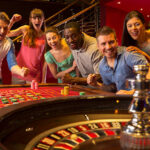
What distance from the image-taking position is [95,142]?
1.88 feet

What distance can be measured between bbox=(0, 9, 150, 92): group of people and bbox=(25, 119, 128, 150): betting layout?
126cm

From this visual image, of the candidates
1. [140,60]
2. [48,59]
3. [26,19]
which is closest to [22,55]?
[48,59]

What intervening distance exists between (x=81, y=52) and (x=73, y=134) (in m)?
2.27

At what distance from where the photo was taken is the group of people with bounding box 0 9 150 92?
7.03 ft

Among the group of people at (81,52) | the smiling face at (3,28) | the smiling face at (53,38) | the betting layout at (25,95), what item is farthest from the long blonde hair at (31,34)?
the betting layout at (25,95)

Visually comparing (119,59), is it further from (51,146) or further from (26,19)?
(26,19)

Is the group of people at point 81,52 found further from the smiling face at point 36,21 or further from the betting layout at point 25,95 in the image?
the betting layout at point 25,95

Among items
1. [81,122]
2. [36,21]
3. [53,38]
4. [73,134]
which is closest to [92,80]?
[53,38]

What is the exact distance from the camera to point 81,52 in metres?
2.88

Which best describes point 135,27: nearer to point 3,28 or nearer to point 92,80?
point 92,80

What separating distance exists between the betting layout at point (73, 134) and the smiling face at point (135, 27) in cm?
181

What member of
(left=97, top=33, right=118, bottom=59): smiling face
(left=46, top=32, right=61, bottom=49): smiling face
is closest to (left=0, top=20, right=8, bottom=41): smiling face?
(left=46, top=32, right=61, bottom=49): smiling face

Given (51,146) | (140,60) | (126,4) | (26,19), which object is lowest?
(51,146)

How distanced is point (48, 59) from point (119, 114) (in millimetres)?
2788
